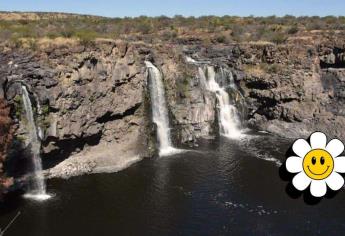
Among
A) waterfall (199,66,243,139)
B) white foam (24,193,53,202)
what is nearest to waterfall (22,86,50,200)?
white foam (24,193,53,202)

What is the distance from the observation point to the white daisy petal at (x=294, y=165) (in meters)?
3.44

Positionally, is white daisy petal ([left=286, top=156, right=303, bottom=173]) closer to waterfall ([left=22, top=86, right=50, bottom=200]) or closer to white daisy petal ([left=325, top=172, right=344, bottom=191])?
white daisy petal ([left=325, top=172, right=344, bottom=191])

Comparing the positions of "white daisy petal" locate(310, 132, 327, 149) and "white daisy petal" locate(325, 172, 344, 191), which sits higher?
"white daisy petal" locate(310, 132, 327, 149)

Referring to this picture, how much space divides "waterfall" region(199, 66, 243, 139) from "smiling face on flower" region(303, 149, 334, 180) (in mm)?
54176

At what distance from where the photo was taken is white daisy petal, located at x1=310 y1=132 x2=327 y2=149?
336 cm

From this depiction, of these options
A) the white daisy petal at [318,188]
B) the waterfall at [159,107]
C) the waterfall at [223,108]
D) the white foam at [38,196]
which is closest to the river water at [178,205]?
the white foam at [38,196]

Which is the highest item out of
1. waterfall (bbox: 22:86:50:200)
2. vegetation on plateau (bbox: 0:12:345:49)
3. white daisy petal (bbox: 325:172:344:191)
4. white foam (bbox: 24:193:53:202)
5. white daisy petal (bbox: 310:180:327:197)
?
vegetation on plateau (bbox: 0:12:345:49)

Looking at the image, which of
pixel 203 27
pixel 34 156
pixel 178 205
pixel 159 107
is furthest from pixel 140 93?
pixel 203 27

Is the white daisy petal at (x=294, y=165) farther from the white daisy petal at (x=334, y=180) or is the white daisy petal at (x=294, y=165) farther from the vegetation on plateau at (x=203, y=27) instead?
the vegetation on plateau at (x=203, y=27)

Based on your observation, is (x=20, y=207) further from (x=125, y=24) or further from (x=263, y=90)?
(x=125, y=24)

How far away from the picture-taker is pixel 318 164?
135 inches

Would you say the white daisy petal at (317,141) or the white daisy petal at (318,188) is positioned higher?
the white daisy petal at (317,141)

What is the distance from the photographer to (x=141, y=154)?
1842 inches

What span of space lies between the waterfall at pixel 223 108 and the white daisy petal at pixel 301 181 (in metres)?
54.2
